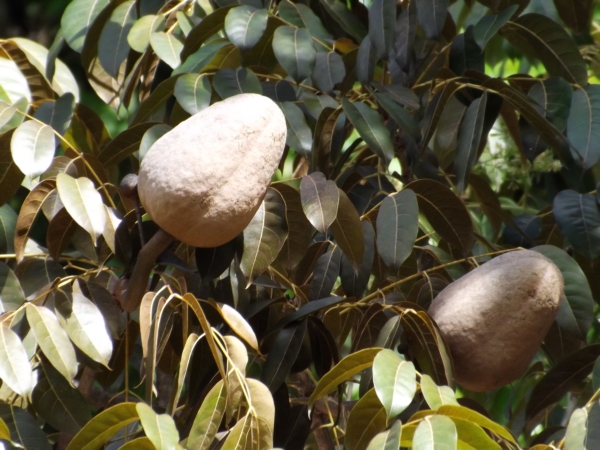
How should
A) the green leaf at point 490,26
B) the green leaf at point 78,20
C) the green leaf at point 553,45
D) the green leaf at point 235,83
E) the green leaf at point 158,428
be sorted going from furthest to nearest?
the green leaf at point 78,20
the green leaf at point 553,45
the green leaf at point 490,26
the green leaf at point 235,83
the green leaf at point 158,428

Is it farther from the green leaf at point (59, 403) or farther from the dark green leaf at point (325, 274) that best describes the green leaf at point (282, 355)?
the green leaf at point (59, 403)

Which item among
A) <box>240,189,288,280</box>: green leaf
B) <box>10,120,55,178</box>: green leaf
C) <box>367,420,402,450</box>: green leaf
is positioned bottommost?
<box>367,420,402,450</box>: green leaf

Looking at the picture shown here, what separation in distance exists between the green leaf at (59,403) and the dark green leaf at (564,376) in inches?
26.4

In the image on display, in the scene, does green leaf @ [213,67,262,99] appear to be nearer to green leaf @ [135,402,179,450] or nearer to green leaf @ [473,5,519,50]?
green leaf @ [473,5,519,50]

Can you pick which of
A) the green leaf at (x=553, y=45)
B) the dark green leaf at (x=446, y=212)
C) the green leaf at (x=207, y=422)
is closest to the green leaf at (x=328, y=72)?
the dark green leaf at (x=446, y=212)

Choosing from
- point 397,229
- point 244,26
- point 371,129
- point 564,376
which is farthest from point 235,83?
point 564,376

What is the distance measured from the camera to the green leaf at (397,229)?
1.09 metres

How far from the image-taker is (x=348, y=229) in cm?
111

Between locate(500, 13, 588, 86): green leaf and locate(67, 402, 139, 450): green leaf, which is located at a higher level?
locate(500, 13, 588, 86): green leaf

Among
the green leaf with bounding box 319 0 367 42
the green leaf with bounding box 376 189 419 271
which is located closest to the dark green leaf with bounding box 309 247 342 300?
the green leaf with bounding box 376 189 419 271

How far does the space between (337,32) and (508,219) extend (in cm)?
50

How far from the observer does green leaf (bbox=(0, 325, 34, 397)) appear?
94cm

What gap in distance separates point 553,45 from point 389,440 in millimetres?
829

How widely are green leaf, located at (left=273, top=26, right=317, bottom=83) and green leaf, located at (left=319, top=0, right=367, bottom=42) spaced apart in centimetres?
23
